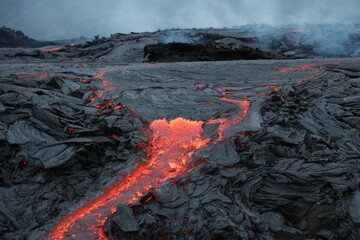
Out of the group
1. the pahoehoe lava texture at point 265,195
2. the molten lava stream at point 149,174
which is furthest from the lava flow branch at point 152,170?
the pahoehoe lava texture at point 265,195

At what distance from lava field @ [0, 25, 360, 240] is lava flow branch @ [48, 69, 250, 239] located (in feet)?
0.09

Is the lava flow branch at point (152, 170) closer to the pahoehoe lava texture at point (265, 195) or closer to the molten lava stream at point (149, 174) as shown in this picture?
the molten lava stream at point (149, 174)

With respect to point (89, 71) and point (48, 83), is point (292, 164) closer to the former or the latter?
point (48, 83)

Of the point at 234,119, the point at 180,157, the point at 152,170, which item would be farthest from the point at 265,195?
the point at 234,119

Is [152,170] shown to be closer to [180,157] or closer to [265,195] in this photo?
[180,157]

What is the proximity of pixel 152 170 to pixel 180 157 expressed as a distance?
0.79 metres

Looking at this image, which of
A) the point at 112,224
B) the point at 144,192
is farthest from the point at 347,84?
the point at 112,224

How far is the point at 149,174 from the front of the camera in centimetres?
698

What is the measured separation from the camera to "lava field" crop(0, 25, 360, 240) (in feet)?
18.8

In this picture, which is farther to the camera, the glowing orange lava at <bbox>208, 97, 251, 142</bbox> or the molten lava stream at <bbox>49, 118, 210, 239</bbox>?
the glowing orange lava at <bbox>208, 97, 251, 142</bbox>

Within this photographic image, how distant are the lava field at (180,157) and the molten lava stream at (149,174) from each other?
0.09ft

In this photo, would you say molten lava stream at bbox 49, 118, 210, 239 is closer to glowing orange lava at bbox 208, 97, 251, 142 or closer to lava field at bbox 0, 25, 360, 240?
lava field at bbox 0, 25, 360, 240

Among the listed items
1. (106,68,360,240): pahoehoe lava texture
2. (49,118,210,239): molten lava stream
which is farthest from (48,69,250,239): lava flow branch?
(106,68,360,240): pahoehoe lava texture

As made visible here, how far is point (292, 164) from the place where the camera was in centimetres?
675
